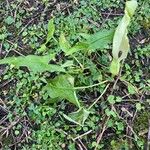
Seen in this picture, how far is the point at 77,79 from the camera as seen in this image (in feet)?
7.46

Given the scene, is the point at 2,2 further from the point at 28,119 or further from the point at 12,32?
the point at 28,119

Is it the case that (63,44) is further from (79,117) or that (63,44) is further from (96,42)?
(79,117)

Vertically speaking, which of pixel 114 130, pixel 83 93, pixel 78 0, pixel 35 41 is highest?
pixel 78 0

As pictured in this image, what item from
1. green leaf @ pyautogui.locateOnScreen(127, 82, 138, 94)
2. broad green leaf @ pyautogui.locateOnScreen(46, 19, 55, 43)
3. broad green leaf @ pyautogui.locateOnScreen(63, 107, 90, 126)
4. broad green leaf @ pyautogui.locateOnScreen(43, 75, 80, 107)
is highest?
broad green leaf @ pyautogui.locateOnScreen(46, 19, 55, 43)

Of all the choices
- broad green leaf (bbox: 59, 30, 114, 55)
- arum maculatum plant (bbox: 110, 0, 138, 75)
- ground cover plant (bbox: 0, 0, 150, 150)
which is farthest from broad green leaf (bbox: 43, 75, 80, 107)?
arum maculatum plant (bbox: 110, 0, 138, 75)

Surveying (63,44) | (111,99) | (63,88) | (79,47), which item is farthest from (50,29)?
(111,99)

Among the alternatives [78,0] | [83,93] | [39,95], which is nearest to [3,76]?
[39,95]

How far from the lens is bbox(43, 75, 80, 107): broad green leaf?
2117mm

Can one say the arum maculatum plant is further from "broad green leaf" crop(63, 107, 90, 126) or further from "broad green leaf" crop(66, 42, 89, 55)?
"broad green leaf" crop(63, 107, 90, 126)

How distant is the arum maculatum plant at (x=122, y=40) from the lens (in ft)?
6.70

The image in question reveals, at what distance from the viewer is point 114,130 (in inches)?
86.1

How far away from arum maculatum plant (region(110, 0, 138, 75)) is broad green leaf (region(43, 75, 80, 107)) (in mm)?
264

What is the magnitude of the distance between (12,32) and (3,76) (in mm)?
324

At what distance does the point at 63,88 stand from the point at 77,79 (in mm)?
167
